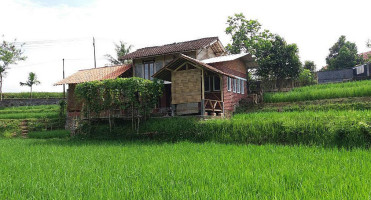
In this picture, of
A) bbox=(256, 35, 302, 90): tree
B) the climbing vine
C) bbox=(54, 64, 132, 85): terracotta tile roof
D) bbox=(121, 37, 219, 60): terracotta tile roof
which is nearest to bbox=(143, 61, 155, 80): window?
bbox=(121, 37, 219, 60): terracotta tile roof

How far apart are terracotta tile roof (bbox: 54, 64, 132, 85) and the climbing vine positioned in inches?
200

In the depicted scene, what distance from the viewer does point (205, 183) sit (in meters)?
4.56

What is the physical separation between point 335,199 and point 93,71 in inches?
Result: 828

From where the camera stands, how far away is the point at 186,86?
1386 cm

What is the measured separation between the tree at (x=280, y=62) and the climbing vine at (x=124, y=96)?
11.3 m

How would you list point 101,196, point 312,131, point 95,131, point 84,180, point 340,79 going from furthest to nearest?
point 340,79 < point 95,131 < point 312,131 < point 84,180 < point 101,196

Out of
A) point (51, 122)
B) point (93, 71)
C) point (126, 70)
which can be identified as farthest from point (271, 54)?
point (51, 122)

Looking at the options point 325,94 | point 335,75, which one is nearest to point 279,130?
point 325,94

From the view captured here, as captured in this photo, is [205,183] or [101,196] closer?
[101,196]

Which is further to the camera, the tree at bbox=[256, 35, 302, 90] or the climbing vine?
the tree at bbox=[256, 35, 302, 90]

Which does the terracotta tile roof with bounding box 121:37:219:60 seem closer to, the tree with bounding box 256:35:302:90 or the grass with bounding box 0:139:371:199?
the tree with bounding box 256:35:302:90

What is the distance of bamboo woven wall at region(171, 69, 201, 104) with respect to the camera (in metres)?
Result: 13.5

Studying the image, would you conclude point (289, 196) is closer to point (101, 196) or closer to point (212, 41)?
point (101, 196)

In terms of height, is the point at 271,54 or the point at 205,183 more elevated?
the point at 271,54
